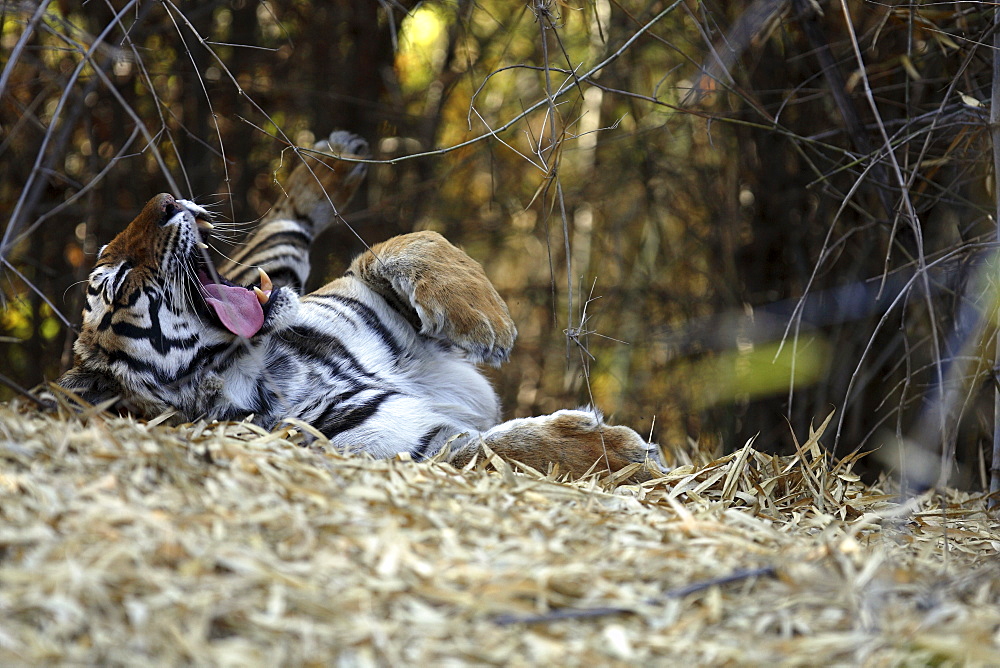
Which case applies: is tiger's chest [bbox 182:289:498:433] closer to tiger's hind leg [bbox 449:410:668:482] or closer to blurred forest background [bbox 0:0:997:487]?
tiger's hind leg [bbox 449:410:668:482]

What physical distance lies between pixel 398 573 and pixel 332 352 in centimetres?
128

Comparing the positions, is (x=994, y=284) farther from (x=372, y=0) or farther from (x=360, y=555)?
(x=372, y=0)

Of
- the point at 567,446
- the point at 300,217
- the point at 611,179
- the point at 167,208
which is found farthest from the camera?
A: the point at 611,179

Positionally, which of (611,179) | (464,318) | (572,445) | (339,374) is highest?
(611,179)

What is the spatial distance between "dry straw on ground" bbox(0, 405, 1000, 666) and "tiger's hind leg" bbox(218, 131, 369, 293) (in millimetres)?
1573

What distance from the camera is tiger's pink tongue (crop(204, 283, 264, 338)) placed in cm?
221

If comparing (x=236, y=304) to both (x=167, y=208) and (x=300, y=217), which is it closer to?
(x=167, y=208)

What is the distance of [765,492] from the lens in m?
1.90

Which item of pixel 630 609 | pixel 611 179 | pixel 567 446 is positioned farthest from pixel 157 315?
pixel 611 179

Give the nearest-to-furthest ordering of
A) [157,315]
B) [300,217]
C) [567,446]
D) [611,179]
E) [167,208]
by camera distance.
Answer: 1. [567,446]
2. [157,315]
3. [167,208]
4. [300,217]
5. [611,179]

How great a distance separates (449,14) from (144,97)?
4.13 feet

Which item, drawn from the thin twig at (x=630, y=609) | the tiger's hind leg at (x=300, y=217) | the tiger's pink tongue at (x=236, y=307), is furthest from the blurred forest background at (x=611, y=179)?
the thin twig at (x=630, y=609)

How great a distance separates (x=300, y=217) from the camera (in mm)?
3223

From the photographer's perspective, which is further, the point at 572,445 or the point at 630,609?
the point at 572,445
